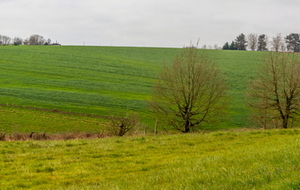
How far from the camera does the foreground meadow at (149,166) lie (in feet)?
24.7

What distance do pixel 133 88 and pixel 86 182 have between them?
5819 centimetres

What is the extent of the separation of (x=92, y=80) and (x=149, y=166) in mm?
63167

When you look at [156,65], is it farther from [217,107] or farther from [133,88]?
[217,107]

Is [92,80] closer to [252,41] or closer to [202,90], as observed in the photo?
[202,90]

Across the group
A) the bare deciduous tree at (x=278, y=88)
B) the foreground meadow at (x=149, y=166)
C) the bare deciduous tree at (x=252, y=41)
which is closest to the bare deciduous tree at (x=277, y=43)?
the bare deciduous tree at (x=278, y=88)

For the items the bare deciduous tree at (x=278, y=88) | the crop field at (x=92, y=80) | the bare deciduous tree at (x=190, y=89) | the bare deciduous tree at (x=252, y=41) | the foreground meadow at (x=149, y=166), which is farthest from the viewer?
the bare deciduous tree at (x=252, y=41)

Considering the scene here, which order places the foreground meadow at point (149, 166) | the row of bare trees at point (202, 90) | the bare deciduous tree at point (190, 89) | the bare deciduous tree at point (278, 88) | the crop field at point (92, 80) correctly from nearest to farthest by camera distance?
1. the foreground meadow at point (149, 166)
2. the bare deciduous tree at point (190, 89)
3. the row of bare trees at point (202, 90)
4. the bare deciduous tree at point (278, 88)
5. the crop field at point (92, 80)

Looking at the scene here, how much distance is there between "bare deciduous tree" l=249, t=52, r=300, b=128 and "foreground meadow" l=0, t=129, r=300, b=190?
70.1ft

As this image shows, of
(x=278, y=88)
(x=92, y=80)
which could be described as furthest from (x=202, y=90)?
(x=92, y=80)

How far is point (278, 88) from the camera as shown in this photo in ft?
139

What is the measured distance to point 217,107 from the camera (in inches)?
1591

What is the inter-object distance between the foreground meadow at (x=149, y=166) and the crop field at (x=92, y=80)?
94.1ft

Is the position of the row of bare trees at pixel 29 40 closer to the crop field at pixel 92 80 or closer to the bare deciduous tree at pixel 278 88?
the crop field at pixel 92 80

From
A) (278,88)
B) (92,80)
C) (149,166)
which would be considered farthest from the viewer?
(92,80)
